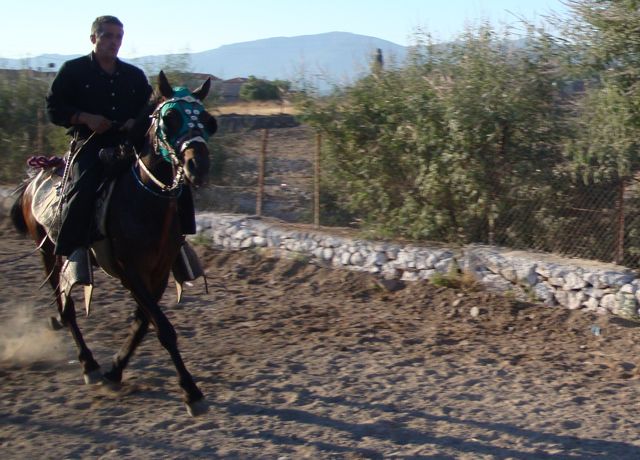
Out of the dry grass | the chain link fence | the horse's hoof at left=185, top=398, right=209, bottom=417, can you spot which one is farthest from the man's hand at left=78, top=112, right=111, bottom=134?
the dry grass

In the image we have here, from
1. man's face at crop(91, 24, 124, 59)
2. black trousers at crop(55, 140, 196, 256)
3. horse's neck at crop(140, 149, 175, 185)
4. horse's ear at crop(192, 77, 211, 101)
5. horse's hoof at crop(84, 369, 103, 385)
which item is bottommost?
horse's hoof at crop(84, 369, 103, 385)

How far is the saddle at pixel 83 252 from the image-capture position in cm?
641

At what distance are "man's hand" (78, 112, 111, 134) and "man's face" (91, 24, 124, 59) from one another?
1.66 feet

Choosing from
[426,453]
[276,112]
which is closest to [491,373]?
[426,453]

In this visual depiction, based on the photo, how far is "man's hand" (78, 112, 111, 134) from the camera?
6488 millimetres

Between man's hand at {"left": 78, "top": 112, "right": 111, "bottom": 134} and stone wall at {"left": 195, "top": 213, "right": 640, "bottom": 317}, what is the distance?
462 cm

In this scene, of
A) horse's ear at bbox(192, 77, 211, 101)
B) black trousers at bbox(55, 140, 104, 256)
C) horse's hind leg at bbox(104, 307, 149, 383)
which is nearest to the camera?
horse's ear at bbox(192, 77, 211, 101)

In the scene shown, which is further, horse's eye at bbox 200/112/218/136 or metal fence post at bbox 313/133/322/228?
metal fence post at bbox 313/133/322/228

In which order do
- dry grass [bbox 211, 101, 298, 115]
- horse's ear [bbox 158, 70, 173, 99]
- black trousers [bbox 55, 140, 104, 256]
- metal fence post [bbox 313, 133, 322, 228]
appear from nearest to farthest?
horse's ear [bbox 158, 70, 173, 99], black trousers [bbox 55, 140, 104, 256], metal fence post [bbox 313, 133, 322, 228], dry grass [bbox 211, 101, 298, 115]

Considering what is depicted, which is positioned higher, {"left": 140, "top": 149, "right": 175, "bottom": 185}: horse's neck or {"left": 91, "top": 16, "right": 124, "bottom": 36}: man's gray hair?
{"left": 91, "top": 16, "right": 124, "bottom": 36}: man's gray hair

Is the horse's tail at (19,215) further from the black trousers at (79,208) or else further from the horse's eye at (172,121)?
the horse's eye at (172,121)

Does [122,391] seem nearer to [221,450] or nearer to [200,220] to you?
[221,450]

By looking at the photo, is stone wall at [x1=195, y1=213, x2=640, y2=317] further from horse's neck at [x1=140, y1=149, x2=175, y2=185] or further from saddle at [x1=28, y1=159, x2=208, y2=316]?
horse's neck at [x1=140, y1=149, x2=175, y2=185]

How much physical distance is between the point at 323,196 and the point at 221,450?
673 cm
